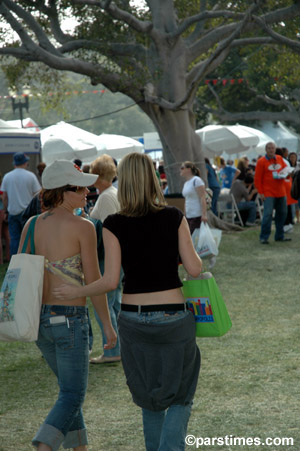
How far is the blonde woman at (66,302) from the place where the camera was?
3672mm

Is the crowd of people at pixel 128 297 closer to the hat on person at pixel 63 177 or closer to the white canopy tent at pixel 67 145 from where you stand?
the hat on person at pixel 63 177

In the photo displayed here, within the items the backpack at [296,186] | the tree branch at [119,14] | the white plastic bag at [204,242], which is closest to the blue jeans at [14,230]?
the white plastic bag at [204,242]

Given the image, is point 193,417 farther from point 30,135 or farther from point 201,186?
point 30,135

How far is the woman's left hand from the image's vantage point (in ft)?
12.0

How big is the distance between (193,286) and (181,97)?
13.5 m

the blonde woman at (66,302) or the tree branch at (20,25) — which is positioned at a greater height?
the tree branch at (20,25)

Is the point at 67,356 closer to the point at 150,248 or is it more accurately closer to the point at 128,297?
the point at 128,297

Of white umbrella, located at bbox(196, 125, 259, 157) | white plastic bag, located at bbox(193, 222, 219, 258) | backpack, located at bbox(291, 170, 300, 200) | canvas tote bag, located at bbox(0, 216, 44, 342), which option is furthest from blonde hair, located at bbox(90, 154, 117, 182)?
white umbrella, located at bbox(196, 125, 259, 157)

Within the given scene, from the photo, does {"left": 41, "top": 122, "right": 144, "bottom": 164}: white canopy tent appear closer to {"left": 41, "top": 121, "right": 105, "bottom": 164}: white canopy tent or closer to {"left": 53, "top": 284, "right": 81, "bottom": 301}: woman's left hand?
{"left": 41, "top": 121, "right": 105, "bottom": 164}: white canopy tent

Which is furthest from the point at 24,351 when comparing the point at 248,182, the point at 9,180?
the point at 248,182

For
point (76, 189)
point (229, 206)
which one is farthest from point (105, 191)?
point (229, 206)

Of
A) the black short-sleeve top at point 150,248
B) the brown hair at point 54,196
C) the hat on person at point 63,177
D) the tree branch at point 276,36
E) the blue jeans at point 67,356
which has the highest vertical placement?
the tree branch at point 276,36

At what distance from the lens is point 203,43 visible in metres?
16.9

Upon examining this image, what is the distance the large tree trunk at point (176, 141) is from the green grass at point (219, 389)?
8.32 m
